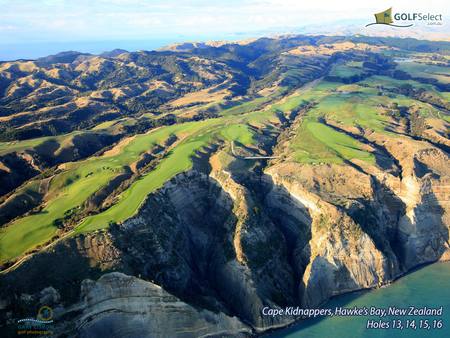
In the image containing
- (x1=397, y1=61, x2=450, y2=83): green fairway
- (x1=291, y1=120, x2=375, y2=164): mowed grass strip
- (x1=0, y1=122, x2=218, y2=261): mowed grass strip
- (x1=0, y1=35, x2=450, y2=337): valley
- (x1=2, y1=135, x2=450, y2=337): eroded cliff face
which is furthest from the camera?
(x1=397, y1=61, x2=450, y2=83): green fairway

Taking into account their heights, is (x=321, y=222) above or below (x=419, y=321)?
above

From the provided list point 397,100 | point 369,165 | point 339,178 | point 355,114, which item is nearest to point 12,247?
point 339,178

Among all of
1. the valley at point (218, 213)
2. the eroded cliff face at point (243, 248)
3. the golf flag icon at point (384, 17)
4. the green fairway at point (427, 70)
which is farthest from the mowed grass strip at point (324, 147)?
the green fairway at point (427, 70)

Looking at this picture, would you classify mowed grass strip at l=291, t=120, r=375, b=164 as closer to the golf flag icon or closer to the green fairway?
the golf flag icon

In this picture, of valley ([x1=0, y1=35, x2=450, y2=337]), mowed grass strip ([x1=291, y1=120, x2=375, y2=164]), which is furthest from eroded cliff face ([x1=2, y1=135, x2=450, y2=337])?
mowed grass strip ([x1=291, y1=120, x2=375, y2=164])

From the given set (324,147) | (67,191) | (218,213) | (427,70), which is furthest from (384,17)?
(427,70)

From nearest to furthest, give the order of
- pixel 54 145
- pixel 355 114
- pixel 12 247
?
1. pixel 12 247
2. pixel 54 145
3. pixel 355 114

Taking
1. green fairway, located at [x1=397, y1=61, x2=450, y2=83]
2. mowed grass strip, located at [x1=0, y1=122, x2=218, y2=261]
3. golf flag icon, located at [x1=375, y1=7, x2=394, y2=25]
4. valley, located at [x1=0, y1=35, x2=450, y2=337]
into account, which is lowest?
green fairway, located at [x1=397, y1=61, x2=450, y2=83]

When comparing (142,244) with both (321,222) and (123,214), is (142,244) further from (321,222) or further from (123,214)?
(321,222)
